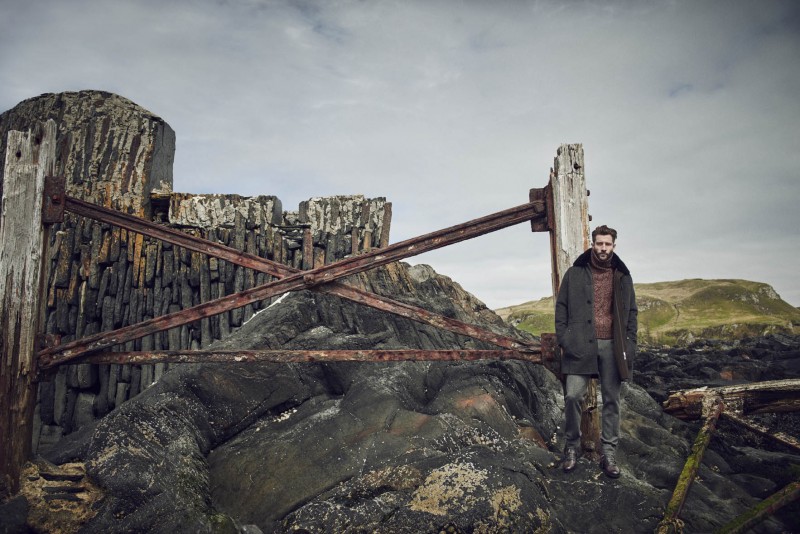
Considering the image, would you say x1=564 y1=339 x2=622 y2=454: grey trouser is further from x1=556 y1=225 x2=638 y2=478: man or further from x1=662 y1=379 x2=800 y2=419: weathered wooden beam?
x1=662 y1=379 x2=800 y2=419: weathered wooden beam

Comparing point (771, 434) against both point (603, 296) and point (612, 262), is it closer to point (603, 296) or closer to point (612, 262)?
point (603, 296)

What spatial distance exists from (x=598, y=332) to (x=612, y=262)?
0.66 m

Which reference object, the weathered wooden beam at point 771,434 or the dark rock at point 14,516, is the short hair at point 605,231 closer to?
the weathered wooden beam at point 771,434

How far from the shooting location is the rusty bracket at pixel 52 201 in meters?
5.05

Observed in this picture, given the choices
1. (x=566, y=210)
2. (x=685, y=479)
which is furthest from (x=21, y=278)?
(x=685, y=479)

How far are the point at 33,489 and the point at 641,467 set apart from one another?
5750 millimetres

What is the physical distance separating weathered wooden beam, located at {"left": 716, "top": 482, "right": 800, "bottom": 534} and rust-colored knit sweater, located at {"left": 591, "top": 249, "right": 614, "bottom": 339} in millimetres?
1617

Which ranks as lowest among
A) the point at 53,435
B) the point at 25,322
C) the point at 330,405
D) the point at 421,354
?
the point at 53,435

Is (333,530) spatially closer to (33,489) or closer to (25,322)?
(33,489)

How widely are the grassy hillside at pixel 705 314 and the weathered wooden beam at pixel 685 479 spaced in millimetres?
20807

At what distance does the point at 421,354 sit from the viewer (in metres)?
4.82

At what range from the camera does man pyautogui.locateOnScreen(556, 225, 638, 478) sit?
4453mm

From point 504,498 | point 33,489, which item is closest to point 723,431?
point 504,498

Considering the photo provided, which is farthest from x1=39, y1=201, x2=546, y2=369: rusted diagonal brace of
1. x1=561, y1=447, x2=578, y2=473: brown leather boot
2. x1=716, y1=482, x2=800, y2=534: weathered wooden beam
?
x1=716, y1=482, x2=800, y2=534: weathered wooden beam
